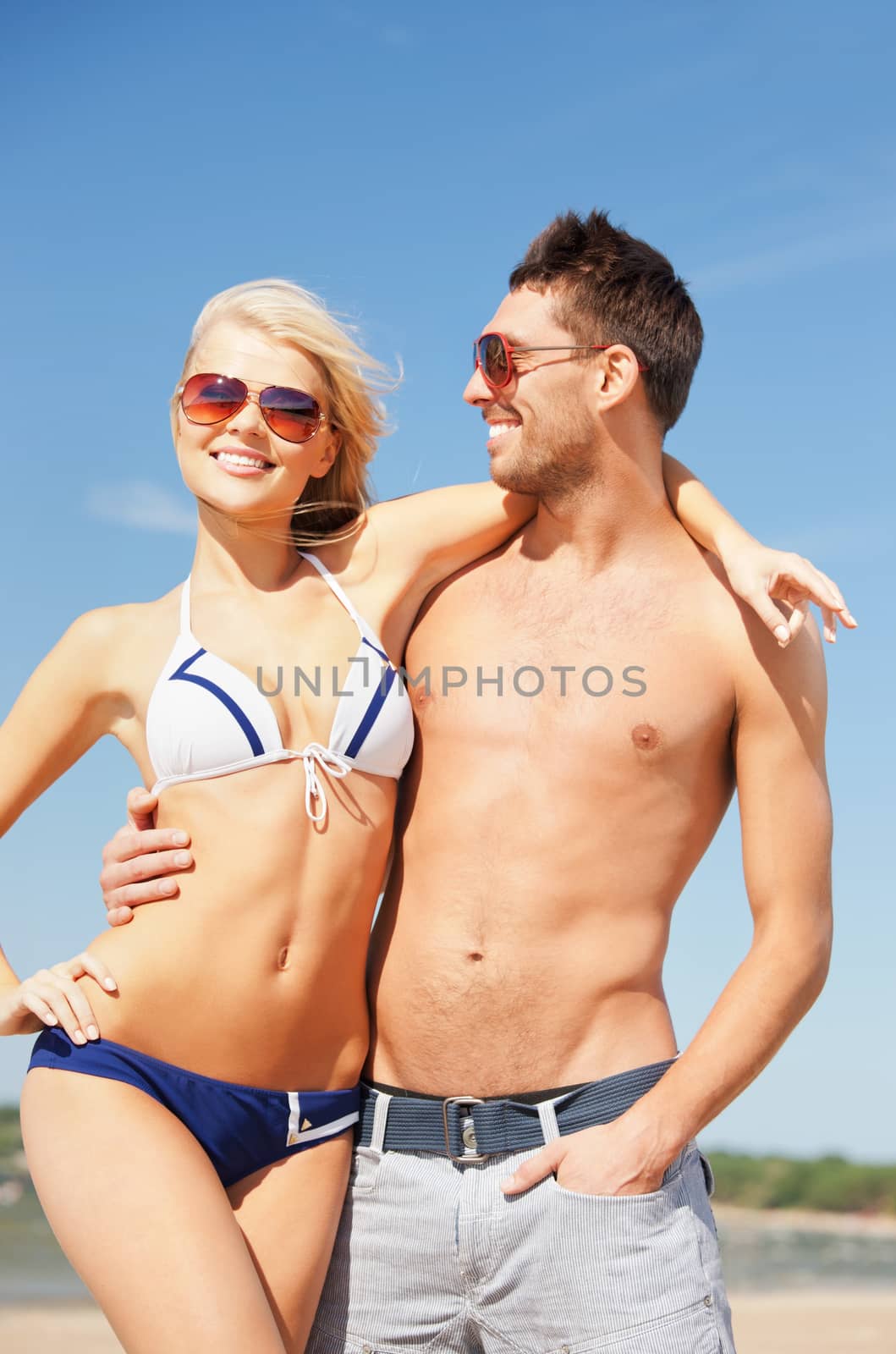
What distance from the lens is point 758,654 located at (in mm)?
3715

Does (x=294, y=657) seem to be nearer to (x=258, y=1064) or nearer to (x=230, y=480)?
(x=230, y=480)

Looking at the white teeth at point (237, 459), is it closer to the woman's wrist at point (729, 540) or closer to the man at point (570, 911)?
the man at point (570, 911)

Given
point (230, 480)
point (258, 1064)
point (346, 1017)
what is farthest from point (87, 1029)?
point (230, 480)

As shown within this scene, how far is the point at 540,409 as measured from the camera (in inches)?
162

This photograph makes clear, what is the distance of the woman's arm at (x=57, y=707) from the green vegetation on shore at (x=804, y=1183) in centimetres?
1989

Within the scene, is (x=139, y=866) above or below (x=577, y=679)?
below

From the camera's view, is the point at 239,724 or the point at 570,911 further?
the point at 570,911

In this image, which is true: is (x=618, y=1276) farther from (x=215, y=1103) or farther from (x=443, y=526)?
(x=443, y=526)

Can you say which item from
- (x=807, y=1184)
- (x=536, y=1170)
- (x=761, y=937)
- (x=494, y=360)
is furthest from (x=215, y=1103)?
(x=807, y=1184)

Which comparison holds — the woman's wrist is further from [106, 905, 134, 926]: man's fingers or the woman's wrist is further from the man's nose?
[106, 905, 134, 926]: man's fingers

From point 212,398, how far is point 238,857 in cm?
128

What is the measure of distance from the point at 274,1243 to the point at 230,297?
2.57 metres

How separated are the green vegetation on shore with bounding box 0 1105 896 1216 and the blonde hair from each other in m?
20.1

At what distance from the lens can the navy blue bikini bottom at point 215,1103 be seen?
3.15 metres
